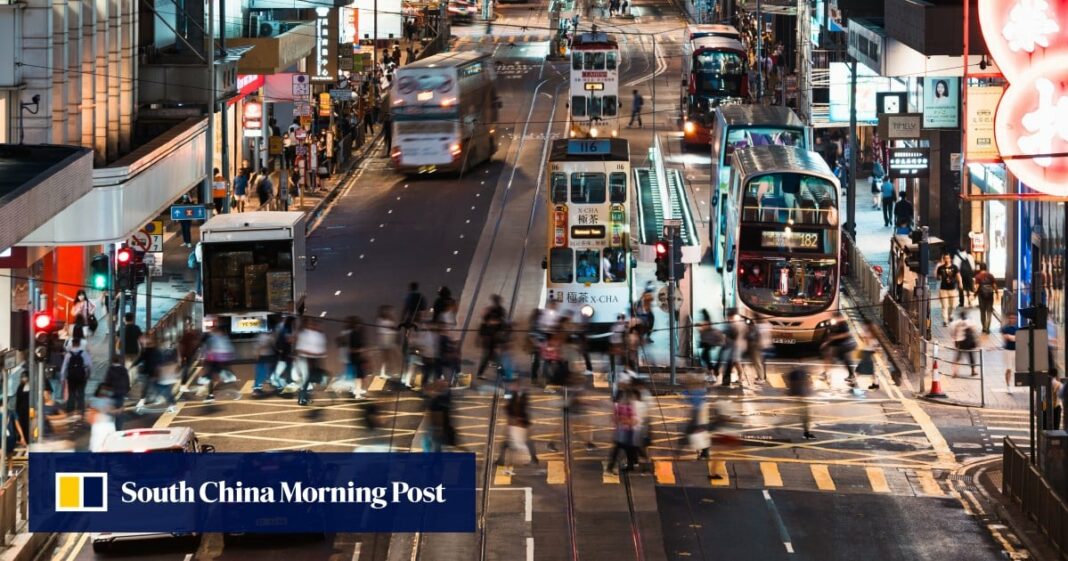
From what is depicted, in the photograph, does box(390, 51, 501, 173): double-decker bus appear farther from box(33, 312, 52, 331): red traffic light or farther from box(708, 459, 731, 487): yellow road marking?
box(708, 459, 731, 487): yellow road marking

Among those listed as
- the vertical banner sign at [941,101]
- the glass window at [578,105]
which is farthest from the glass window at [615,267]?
the glass window at [578,105]

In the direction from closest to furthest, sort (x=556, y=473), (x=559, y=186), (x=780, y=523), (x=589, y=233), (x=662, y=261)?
(x=780, y=523) < (x=556, y=473) < (x=662, y=261) < (x=559, y=186) < (x=589, y=233)

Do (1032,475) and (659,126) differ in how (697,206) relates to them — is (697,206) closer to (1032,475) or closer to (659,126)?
(659,126)

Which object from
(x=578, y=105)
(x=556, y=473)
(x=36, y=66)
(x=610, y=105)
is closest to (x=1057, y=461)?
(x=556, y=473)

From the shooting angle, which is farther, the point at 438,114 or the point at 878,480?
the point at 438,114

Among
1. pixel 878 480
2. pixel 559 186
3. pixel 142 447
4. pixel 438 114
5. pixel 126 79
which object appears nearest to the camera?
pixel 142 447

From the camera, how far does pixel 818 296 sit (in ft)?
128

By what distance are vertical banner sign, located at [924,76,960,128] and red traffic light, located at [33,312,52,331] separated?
24.6 metres

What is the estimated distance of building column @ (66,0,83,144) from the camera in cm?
3828

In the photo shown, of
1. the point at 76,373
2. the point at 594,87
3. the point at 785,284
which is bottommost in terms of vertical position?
the point at 76,373

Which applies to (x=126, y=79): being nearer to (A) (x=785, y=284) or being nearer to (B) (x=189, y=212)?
(B) (x=189, y=212)

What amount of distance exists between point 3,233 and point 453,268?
23.0m

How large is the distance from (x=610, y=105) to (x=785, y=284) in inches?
1169

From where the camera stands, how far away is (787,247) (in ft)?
127
